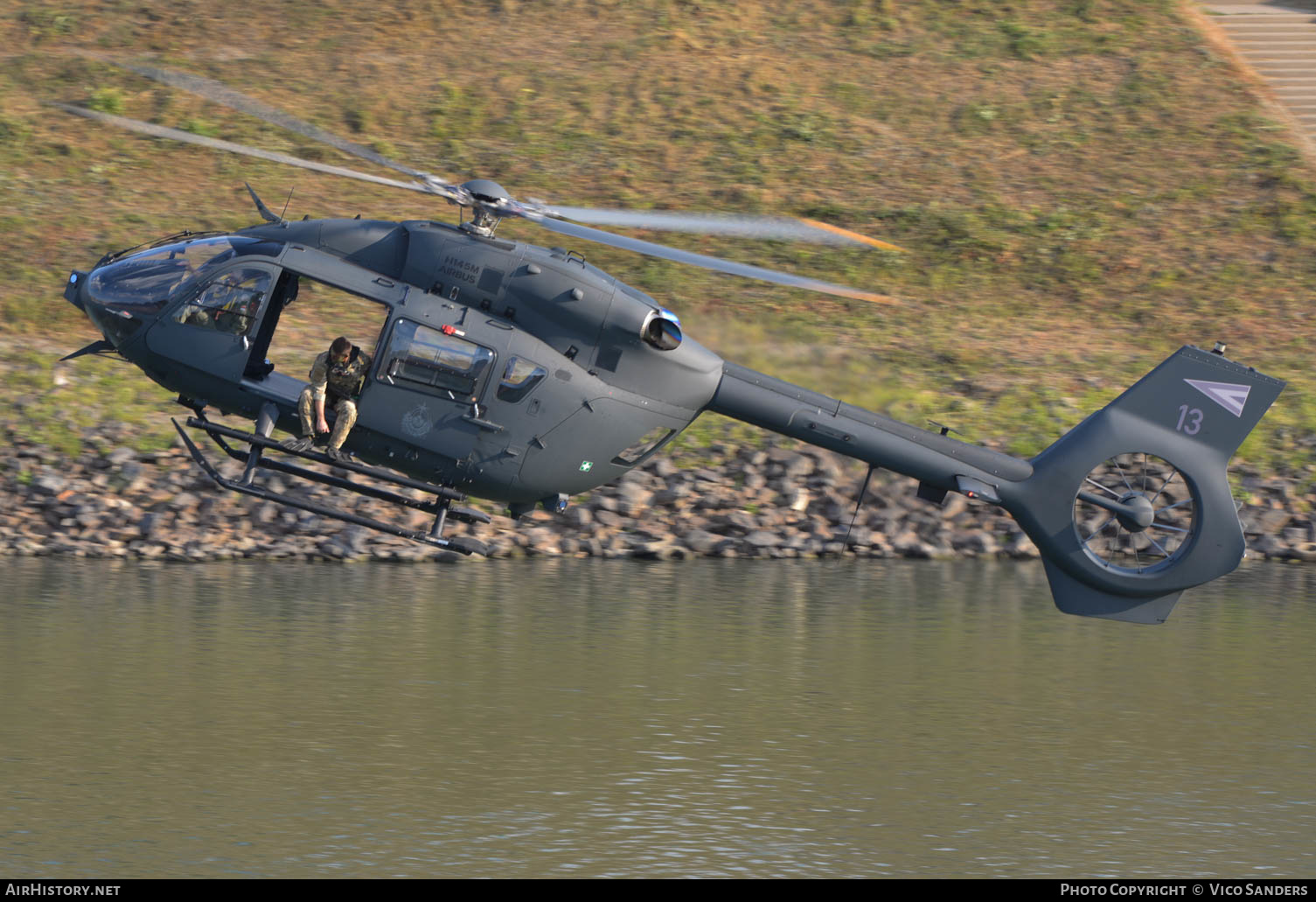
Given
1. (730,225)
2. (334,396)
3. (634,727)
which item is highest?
(730,225)

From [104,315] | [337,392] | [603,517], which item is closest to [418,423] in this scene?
[337,392]

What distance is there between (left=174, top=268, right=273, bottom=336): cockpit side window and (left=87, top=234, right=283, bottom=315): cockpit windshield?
19 cm

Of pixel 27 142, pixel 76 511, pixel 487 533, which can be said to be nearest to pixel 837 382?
pixel 487 533

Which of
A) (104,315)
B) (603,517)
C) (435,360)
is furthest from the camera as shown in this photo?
(603,517)

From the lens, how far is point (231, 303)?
49.4 ft

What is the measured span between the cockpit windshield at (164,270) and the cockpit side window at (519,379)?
252 centimetres

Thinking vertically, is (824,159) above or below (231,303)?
above

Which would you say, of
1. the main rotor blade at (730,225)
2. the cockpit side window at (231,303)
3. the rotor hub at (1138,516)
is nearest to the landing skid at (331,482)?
the cockpit side window at (231,303)

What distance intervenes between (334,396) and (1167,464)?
9024 millimetres

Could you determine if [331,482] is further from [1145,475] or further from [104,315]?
[1145,475]

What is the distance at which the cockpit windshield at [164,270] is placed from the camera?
49.8 ft

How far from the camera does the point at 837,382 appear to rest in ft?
95.4

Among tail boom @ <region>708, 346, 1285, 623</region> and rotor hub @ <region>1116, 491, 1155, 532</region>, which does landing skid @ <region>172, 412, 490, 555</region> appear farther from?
rotor hub @ <region>1116, 491, 1155, 532</region>

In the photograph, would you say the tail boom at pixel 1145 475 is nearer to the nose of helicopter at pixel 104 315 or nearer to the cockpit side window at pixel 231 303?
the cockpit side window at pixel 231 303
